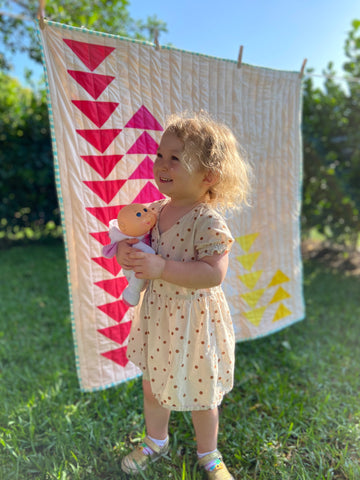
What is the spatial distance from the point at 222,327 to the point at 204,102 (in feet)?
3.51

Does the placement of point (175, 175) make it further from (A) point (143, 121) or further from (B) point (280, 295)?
(B) point (280, 295)

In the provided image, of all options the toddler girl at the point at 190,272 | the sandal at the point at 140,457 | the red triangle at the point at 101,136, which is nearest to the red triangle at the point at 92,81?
the red triangle at the point at 101,136

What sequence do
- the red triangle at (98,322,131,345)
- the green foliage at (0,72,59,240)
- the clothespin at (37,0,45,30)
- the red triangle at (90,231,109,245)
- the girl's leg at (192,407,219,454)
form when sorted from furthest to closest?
the green foliage at (0,72,59,240) < the red triangle at (98,322,131,345) < the red triangle at (90,231,109,245) < the girl's leg at (192,407,219,454) < the clothespin at (37,0,45,30)

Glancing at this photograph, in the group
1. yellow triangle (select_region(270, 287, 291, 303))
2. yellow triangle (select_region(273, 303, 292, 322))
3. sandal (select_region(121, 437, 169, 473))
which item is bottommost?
sandal (select_region(121, 437, 169, 473))

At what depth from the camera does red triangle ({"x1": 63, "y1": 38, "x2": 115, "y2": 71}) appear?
1.41 metres

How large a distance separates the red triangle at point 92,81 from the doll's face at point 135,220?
0.58 meters

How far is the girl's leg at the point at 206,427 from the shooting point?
4.48 feet

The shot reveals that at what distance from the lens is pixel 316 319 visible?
2814 mm

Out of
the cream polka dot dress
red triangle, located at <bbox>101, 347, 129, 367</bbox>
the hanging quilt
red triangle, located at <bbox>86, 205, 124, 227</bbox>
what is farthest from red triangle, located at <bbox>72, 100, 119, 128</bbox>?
red triangle, located at <bbox>101, 347, 129, 367</bbox>

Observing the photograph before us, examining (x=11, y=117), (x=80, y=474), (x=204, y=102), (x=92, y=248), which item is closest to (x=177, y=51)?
(x=204, y=102)

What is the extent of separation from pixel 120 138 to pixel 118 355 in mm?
988

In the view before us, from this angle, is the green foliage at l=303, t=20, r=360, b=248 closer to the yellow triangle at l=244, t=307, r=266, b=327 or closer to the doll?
the yellow triangle at l=244, t=307, r=266, b=327

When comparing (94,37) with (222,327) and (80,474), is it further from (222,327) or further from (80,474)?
(80,474)

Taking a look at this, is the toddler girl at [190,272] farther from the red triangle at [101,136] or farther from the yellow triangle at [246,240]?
the yellow triangle at [246,240]
